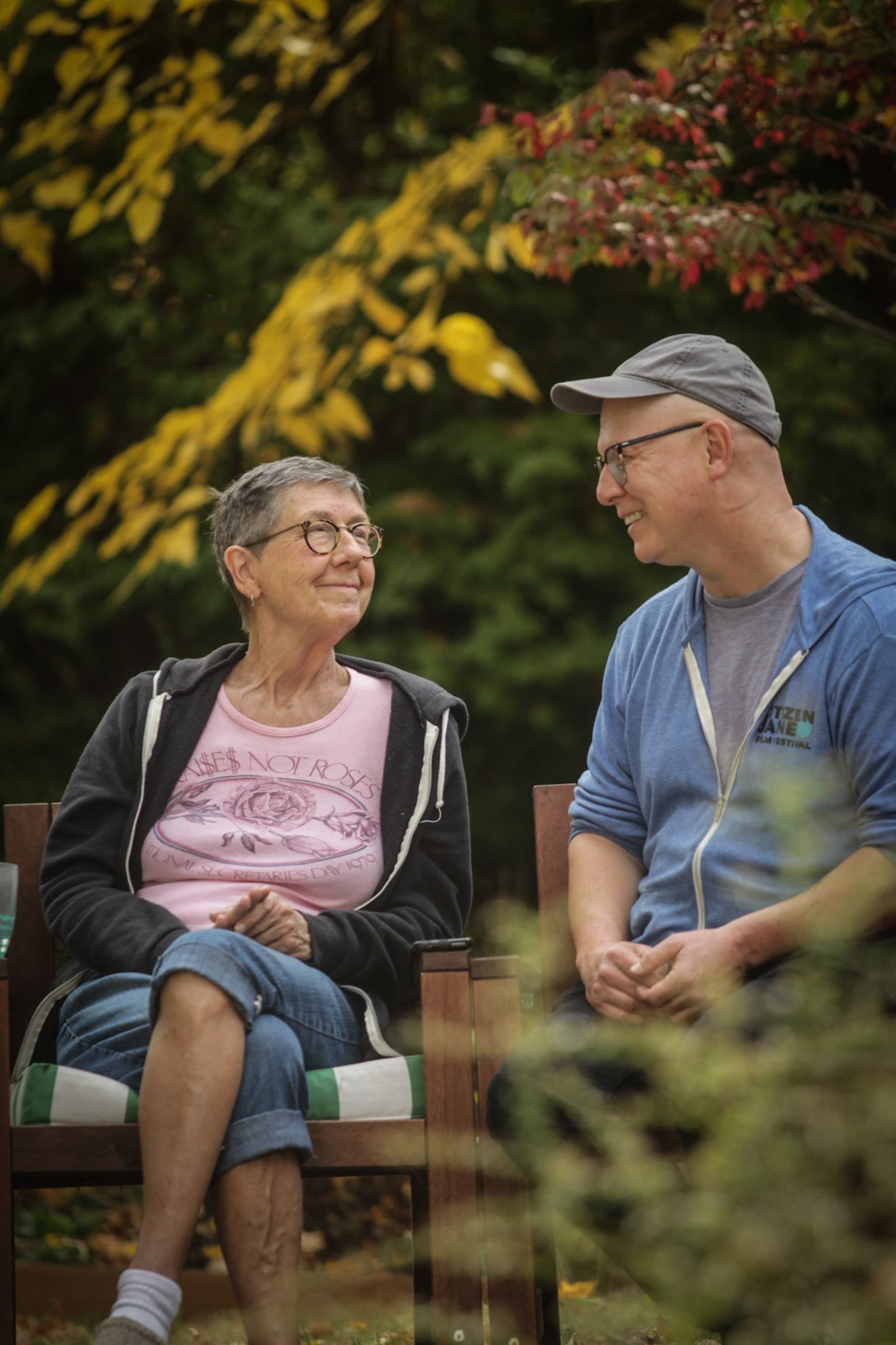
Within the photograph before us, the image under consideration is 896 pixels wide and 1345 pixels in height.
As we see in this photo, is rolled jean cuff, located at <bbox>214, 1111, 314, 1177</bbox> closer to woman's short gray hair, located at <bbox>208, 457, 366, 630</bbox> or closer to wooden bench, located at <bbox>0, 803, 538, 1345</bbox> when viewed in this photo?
wooden bench, located at <bbox>0, 803, 538, 1345</bbox>

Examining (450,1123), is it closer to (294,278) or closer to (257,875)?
(257,875)

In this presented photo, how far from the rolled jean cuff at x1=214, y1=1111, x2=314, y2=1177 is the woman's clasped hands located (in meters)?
0.36

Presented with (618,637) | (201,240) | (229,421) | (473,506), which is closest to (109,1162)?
(618,637)

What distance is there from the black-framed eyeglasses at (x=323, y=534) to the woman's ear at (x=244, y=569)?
43 millimetres

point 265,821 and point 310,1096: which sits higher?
point 265,821

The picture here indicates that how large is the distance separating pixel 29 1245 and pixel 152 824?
225 centimetres

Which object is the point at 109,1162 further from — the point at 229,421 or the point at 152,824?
the point at 229,421

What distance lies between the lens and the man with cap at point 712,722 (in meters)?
2.36

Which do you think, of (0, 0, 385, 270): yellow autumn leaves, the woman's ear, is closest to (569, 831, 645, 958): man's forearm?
the woman's ear

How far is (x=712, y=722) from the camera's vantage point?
2594 millimetres

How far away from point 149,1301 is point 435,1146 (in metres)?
0.55

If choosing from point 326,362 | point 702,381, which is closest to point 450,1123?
point 702,381

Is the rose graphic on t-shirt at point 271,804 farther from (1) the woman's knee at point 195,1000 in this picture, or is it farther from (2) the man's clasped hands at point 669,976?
(2) the man's clasped hands at point 669,976

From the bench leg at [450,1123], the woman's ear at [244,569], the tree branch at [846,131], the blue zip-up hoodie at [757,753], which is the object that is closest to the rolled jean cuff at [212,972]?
the bench leg at [450,1123]
